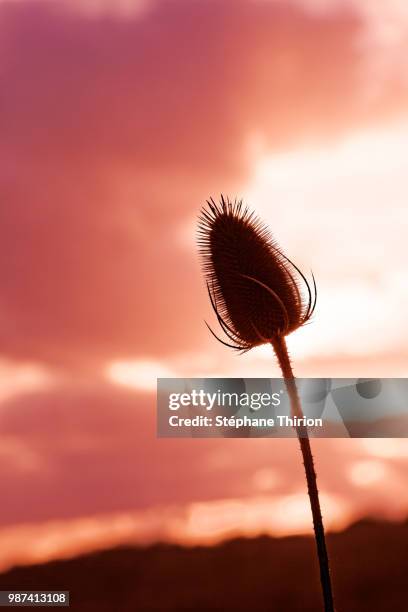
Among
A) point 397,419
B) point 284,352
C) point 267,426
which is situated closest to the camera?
point 284,352

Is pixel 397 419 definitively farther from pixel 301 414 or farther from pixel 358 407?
pixel 301 414

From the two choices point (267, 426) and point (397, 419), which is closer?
point (267, 426)

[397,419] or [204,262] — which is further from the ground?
[204,262]

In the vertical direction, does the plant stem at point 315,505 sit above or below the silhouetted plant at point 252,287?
below

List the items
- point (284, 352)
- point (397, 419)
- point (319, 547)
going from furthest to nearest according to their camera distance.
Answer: point (397, 419), point (284, 352), point (319, 547)

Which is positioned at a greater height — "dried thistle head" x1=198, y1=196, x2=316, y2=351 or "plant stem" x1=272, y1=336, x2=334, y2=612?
"dried thistle head" x1=198, y1=196, x2=316, y2=351

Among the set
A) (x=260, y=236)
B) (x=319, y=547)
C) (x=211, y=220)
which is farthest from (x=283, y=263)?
(x=319, y=547)

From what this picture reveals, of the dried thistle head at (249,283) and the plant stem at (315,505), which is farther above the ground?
the dried thistle head at (249,283)

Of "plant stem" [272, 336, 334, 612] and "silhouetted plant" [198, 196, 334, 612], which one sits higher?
"silhouetted plant" [198, 196, 334, 612]

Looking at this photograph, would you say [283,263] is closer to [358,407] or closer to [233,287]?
[233,287]

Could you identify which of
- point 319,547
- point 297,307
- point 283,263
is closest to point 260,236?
point 283,263

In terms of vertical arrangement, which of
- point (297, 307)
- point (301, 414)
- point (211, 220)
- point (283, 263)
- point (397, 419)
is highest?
point (211, 220)
